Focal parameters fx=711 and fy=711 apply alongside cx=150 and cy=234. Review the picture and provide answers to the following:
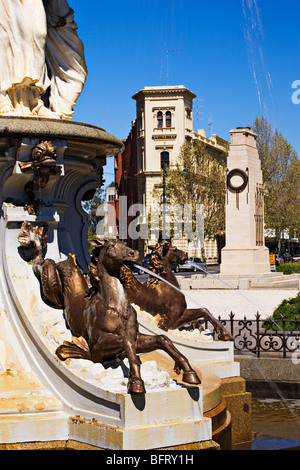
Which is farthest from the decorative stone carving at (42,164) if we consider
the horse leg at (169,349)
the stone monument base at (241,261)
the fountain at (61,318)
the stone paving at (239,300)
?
the stone monument base at (241,261)

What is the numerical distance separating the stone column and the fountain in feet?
77.2

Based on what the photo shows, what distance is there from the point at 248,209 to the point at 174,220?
2424cm

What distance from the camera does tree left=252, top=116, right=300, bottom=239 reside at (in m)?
53.4

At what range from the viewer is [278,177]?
178 ft

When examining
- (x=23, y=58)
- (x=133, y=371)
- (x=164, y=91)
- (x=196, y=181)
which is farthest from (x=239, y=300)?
(x=164, y=91)

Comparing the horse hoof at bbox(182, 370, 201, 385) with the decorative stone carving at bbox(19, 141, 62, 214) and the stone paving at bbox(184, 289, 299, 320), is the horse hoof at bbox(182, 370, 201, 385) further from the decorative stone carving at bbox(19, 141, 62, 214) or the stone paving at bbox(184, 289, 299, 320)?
the stone paving at bbox(184, 289, 299, 320)

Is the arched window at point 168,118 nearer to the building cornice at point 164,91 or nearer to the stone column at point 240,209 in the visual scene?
the building cornice at point 164,91

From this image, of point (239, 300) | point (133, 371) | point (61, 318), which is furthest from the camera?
point (239, 300)

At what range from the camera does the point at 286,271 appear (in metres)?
35.8

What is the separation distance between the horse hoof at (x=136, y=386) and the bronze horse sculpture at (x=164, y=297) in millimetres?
2527

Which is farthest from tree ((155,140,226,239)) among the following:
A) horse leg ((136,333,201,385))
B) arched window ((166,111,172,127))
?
horse leg ((136,333,201,385))

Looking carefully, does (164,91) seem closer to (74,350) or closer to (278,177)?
(278,177)

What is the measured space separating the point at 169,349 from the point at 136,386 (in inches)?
23.6
